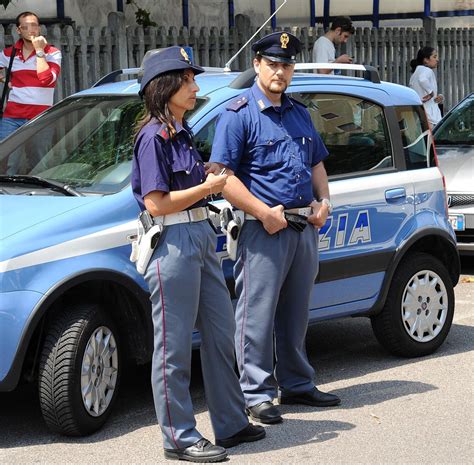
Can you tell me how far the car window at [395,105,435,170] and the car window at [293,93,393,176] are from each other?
13 cm

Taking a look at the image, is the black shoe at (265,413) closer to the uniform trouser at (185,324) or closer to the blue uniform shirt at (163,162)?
the uniform trouser at (185,324)

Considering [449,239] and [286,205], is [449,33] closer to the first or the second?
[449,239]

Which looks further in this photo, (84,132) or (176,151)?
(84,132)

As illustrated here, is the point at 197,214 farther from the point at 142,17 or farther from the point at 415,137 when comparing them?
the point at 142,17

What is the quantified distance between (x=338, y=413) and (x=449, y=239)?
5.58ft

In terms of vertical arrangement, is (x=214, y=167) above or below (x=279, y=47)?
below

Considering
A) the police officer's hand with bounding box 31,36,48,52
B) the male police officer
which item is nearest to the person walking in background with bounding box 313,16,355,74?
the police officer's hand with bounding box 31,36,48,52

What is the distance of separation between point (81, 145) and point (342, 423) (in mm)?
2037

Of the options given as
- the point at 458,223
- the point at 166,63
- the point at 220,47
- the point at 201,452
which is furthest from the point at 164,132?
the point at 220,47

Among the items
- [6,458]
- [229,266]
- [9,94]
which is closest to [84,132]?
[229,266]

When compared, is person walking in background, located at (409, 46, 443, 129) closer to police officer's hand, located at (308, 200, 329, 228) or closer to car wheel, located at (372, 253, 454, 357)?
car wheel, located at (372, 253, 454, 357)

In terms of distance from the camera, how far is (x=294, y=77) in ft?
22.3

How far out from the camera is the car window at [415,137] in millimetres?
7105

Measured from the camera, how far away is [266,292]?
5742 mm
